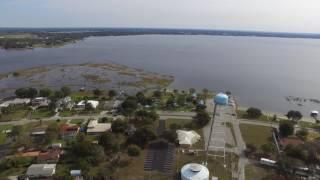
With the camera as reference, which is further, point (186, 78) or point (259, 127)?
point (186, 78)

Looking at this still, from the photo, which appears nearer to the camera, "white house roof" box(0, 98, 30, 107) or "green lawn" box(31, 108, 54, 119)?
"green lawn" box(31, 108, 54, 119)

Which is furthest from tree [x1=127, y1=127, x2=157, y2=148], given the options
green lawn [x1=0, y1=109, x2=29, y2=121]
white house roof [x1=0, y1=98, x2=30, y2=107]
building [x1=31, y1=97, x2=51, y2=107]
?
white house roof [x1=0, y1=98, x2=30, y2=107]

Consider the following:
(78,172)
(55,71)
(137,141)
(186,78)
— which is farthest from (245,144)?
(55,71)

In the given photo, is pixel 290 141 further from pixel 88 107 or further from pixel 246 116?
pixel 88 107

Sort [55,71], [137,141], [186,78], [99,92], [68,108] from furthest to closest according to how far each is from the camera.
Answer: [55,71], [186,78], [99,92], [68,108], [137,141]

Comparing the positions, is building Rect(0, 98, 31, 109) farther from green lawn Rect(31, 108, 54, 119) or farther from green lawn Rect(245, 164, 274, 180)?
green lawn Rect(245, 164, 274, 180)

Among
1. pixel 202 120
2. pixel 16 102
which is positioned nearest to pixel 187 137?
pixel 202 120

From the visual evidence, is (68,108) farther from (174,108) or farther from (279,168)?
(279,168)
